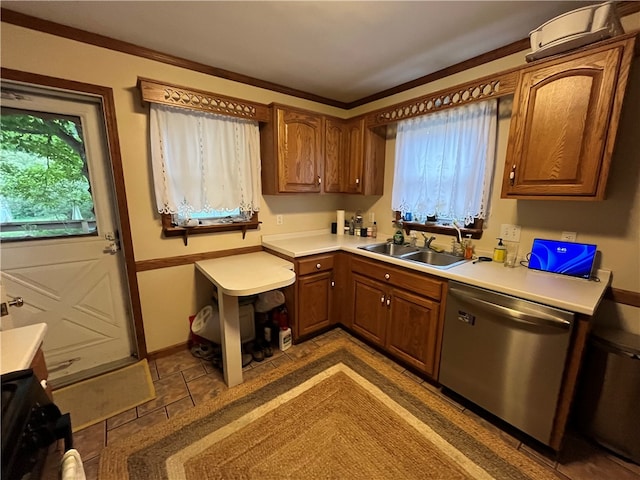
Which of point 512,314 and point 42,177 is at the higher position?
point 42,177

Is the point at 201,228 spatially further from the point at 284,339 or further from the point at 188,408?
the point at 188,408

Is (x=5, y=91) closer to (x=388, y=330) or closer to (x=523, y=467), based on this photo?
(x=388, y=330)

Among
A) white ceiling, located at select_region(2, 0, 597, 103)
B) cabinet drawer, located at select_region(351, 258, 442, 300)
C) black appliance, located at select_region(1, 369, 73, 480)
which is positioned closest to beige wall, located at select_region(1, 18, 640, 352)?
white ceiling, located at select_region(2, 0, 597, 103)

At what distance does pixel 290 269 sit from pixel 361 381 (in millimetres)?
1043

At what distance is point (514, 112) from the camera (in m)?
1.70

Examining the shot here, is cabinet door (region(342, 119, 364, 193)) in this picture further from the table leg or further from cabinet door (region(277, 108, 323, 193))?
the table leg

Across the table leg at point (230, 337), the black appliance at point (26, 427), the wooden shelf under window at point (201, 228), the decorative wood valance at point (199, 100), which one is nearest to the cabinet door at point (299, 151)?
the decorative wood valance at point (199, 100)

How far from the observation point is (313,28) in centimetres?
176

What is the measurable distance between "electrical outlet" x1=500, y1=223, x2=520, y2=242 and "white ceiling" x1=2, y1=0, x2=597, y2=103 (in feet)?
4.29

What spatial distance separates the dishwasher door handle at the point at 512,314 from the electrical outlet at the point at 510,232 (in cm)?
72

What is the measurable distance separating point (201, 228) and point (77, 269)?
94cm

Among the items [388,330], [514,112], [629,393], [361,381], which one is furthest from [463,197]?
[361,381]

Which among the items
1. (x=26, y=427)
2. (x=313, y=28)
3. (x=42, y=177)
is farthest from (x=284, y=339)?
(x=313, y=28)

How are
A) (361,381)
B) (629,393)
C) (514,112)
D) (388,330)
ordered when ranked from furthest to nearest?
(388,330)
(361,381)
(514,112)
(629,393)
